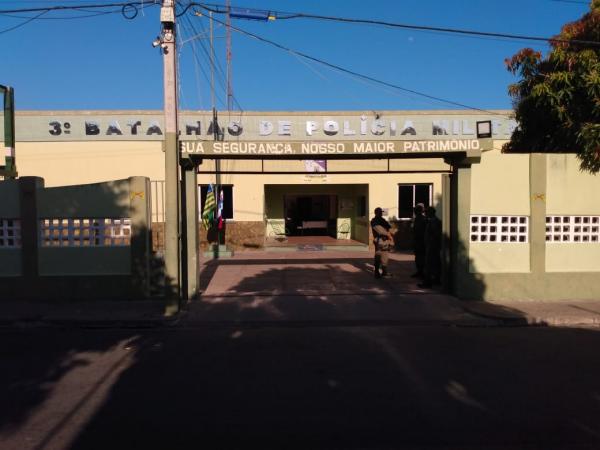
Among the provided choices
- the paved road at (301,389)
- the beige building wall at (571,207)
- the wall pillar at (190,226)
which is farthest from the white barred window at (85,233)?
the beige building wall at (571,207)

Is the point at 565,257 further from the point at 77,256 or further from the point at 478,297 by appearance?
the point at 77,256

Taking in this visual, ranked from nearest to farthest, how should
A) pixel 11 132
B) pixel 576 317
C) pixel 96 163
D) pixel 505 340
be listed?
pixel 505 340
pixel 576 317
pixel 11 132
pixel 96 163

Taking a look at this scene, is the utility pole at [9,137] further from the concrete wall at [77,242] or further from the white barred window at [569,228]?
the white barred window at [569,228]

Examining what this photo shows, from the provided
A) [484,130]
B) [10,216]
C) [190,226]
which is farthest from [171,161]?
[484,130]

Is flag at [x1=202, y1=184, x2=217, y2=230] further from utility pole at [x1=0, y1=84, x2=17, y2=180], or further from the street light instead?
the street light

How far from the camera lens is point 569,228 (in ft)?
30.4

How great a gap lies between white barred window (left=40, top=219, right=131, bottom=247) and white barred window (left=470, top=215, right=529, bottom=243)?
6268 mm

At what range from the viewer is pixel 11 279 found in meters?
9.11

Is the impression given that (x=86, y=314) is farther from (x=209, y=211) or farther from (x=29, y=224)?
(x=209, y=211)

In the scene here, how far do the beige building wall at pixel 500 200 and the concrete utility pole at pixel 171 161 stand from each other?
16.8 ft

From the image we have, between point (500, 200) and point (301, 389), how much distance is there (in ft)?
19.4

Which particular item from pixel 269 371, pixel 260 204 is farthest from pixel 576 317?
pixel 260 204

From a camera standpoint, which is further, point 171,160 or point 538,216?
point 538,216

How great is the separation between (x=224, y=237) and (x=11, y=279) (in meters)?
9.17
